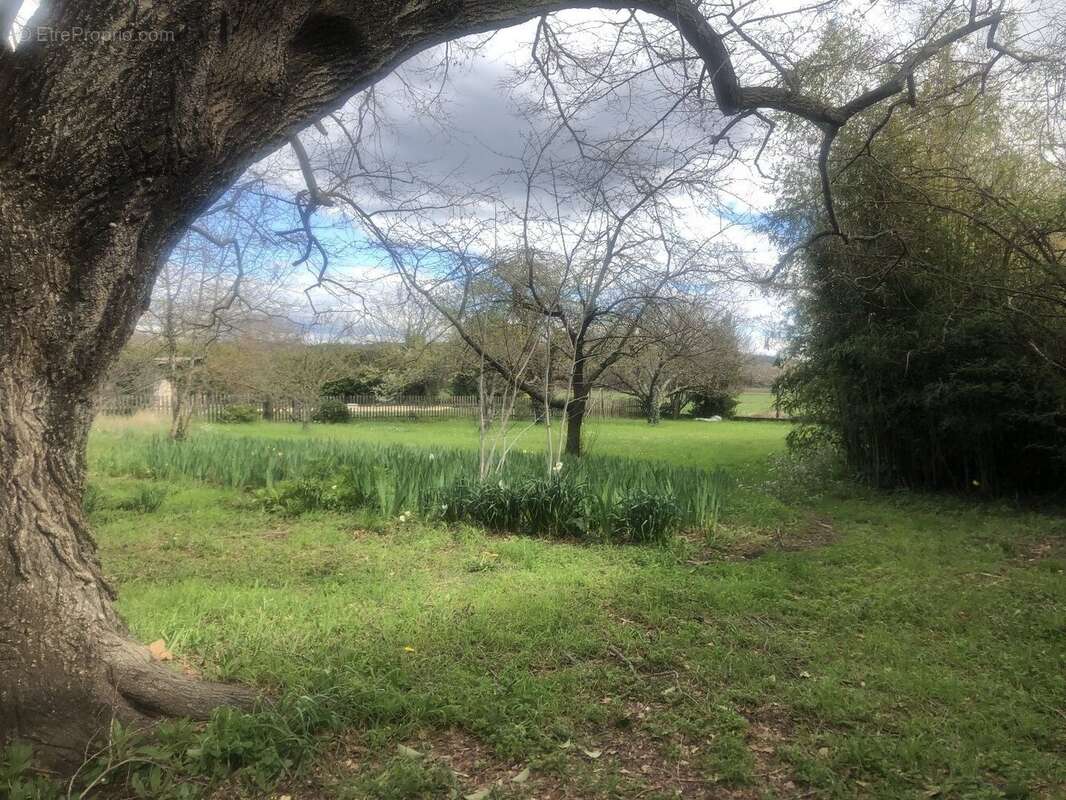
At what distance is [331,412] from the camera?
25.7 meters

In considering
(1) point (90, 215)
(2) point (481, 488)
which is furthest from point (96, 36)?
(2) point (481, 488)

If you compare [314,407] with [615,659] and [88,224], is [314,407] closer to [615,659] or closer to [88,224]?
[615,659]

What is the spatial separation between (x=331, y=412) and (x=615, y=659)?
23.6 meters

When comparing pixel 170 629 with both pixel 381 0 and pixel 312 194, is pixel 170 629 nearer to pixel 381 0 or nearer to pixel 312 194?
pixel 381 0

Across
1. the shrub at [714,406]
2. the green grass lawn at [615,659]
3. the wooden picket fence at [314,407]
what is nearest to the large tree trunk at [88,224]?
the green grass lawn at [615,659]

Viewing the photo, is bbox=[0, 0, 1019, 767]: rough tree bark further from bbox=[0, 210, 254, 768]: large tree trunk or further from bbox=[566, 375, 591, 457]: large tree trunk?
bbox=[566, 375, 591, 457]: large tree trunk

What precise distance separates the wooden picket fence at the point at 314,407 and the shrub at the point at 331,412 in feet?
1.91

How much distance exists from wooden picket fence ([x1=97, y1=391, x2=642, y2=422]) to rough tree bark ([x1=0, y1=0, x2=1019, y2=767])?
34.7ft

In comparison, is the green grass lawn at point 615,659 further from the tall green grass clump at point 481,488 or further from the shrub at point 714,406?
the shrub at point 714,406

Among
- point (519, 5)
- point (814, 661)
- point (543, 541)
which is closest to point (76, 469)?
point (519, 5)

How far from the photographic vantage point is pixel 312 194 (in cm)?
621

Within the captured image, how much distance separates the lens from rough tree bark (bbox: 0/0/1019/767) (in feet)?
6.98

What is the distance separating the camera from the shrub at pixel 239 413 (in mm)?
22891

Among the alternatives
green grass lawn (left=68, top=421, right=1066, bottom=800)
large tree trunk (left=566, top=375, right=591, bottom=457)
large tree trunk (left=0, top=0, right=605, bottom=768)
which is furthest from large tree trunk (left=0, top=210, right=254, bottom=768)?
large tree trunk (left=566, top=375, right=591, bottom=457)
